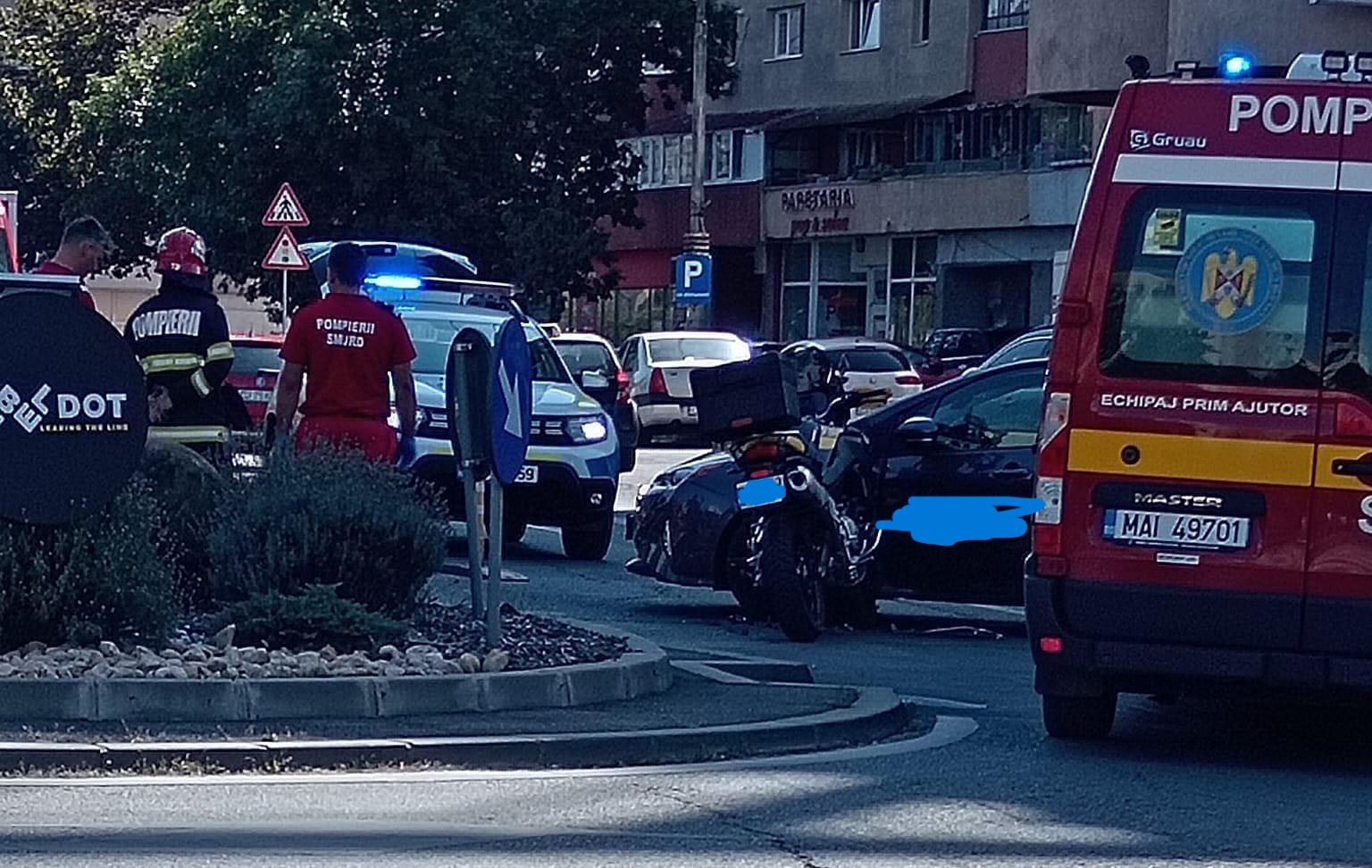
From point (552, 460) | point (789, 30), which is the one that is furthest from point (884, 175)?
point (552, 460)

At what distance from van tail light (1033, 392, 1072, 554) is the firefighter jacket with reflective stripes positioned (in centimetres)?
467

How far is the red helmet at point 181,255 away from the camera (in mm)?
12617

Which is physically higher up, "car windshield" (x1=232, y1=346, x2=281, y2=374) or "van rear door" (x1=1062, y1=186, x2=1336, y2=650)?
"van rear door" (x1=1062, y1=186, x2=1336, y2=650)

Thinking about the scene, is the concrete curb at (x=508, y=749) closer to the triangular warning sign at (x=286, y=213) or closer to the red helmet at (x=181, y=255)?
the red helmet at (x=181, y=255)

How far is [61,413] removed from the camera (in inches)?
408

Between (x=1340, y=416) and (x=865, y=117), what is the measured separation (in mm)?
44513

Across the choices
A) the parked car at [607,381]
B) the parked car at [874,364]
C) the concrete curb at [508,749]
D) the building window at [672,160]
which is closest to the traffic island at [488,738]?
the concrete curb at [508,749]

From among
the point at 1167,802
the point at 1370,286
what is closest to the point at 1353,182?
the point at 1370,286

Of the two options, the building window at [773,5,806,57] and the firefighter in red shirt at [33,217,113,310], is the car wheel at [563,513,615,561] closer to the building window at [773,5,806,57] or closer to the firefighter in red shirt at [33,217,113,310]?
the firefighter in red shirt at [33,217,113,310]

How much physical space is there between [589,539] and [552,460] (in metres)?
0.80

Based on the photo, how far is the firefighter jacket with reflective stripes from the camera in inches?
496

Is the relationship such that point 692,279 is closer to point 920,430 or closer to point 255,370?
point 255,370

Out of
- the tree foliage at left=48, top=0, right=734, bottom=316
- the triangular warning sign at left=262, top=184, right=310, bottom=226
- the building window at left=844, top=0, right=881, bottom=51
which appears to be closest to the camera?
the triangular warning sign at left=262, top=184, right=310, bottom=226

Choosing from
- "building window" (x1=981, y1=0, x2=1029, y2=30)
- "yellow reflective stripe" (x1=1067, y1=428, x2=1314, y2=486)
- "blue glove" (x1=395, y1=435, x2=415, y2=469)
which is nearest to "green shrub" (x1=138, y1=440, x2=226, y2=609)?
"blue glove" (x1=395, y1=435, x2=415, y2=469)
